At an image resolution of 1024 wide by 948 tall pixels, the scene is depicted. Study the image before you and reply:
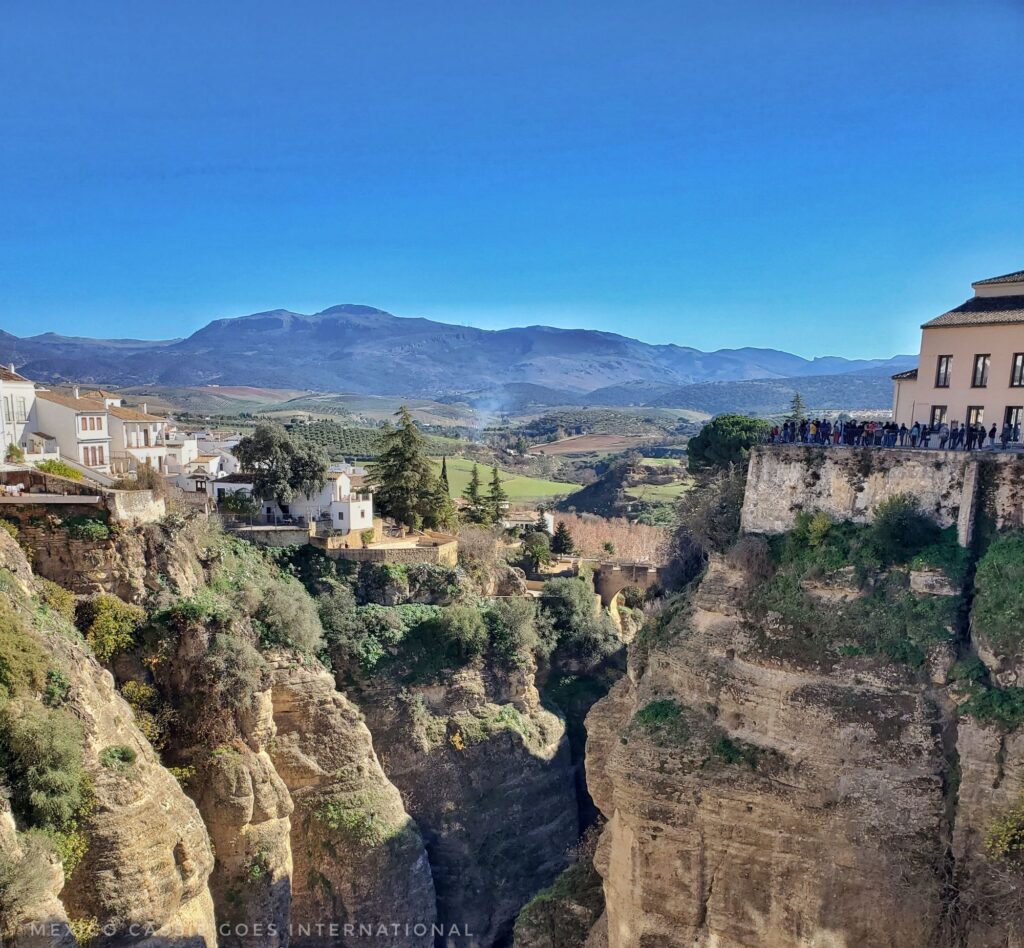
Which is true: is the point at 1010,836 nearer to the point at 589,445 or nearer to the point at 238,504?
the point at 238,504

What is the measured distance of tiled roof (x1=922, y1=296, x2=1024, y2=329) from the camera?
16.8 metres

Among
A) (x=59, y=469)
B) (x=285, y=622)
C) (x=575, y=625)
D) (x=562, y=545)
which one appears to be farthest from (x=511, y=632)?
(x=59, y=469)

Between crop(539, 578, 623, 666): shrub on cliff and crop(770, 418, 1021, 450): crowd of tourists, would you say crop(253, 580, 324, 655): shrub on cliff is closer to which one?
crop(539, 578, 623, 666): shrub on cliff

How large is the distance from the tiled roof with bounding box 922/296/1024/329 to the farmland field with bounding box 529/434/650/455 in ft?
277

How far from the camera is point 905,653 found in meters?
13.7

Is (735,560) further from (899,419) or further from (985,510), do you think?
(899,419)

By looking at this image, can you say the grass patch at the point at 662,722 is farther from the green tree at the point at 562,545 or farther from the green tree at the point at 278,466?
the green tree at the point at 562,545

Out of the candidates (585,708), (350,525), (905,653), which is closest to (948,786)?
(905,653)

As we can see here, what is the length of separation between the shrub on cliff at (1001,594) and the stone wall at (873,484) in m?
0.81

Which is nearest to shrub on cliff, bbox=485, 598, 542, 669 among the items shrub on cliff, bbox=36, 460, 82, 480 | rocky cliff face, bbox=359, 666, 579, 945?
rocky cliff face, bbox=359, 666, 579, 945

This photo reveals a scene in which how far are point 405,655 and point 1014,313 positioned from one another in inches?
770

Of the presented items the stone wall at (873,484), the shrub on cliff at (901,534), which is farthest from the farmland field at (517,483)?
the shrub on cliff at (901,534)

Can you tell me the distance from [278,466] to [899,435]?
2150 cm

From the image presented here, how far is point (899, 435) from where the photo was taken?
17891 millimetres
